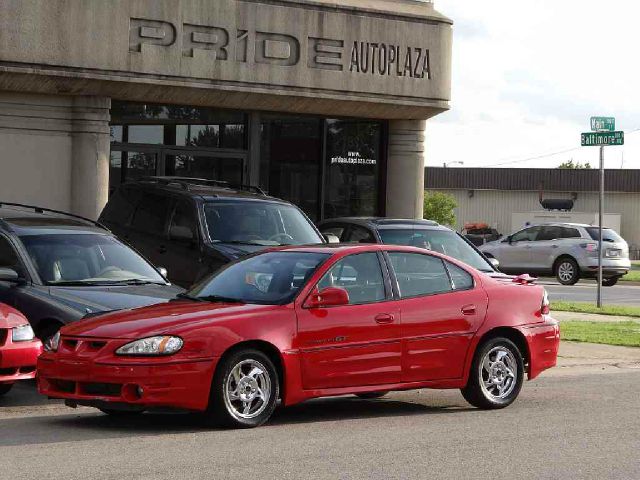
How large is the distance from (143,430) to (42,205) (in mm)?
11216

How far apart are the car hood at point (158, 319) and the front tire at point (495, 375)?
209 cm

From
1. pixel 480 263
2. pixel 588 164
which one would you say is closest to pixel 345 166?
pixel 480 263

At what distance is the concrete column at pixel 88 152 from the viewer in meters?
20.6

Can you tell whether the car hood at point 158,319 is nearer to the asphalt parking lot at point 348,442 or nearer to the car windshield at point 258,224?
the asphalt parking lot at point 348,442

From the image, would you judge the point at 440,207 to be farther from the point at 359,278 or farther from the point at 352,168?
the point at 359,278

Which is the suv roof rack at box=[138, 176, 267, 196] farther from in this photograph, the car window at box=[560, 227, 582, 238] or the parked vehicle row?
the car window at box=[560, 227, 582, 238]

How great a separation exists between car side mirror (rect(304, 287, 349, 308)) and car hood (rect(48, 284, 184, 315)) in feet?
7.21

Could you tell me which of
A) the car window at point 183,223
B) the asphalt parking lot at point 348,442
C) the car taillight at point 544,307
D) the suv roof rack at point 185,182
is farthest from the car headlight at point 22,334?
the suv roof rack at point 185,182

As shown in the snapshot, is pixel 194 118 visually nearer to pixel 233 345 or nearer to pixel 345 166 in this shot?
pixel 345 166

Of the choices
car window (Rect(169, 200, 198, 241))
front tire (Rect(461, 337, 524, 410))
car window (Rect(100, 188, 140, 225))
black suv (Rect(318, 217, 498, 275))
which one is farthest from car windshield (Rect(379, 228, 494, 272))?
front tire (Rect(461, 337, 524, 410))

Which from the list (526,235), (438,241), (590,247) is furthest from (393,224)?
(526,235)

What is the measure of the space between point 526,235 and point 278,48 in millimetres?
16598

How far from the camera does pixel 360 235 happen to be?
18656mm

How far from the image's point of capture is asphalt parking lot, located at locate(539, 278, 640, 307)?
28172mm
